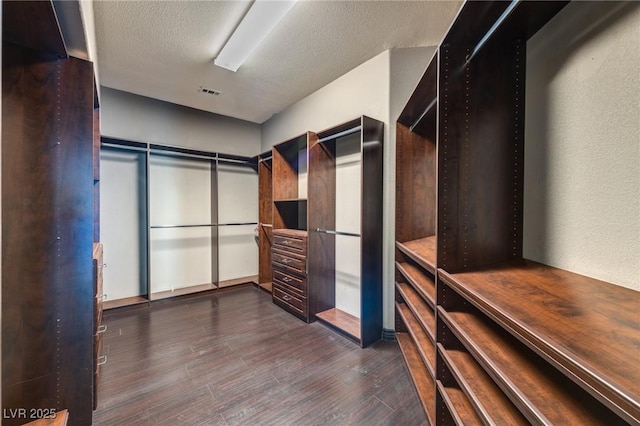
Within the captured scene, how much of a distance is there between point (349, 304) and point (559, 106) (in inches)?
96.8

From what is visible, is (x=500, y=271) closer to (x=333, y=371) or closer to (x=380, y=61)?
(x=333, y=371)

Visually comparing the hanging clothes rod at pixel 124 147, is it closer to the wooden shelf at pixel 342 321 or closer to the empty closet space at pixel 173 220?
the empty closet space at pixel 173 220

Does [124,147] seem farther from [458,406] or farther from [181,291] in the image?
[458,406]

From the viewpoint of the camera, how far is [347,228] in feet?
9.83

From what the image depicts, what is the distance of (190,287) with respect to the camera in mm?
3990

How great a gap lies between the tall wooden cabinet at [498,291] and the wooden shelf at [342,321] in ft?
2.64

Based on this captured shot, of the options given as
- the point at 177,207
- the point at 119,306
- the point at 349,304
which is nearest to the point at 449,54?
the point at 349,304

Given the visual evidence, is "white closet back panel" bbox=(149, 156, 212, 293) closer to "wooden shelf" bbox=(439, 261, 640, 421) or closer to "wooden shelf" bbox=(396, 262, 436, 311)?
"wooden shelf" bbox=(396, 262, 436, 311)

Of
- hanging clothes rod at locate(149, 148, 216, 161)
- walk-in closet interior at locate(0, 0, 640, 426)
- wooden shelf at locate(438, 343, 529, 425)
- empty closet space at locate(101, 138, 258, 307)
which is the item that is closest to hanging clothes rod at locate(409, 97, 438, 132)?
walk-in closet interior at locate(0, 0, 640, 426)

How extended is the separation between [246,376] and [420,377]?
126 cm

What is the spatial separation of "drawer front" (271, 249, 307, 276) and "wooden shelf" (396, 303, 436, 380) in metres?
1.16

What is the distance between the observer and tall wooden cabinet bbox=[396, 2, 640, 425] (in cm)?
67

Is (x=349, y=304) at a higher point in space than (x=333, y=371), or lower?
higher

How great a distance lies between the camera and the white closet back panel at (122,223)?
340cm
